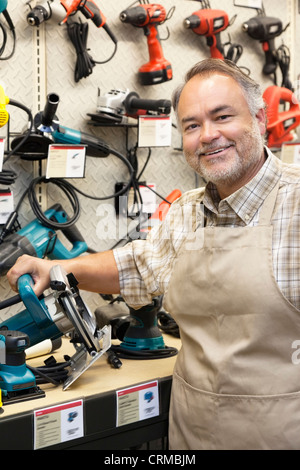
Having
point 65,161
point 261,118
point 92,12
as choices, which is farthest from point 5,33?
point 261,118

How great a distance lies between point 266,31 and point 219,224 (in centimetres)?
143

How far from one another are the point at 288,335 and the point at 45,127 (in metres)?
1.07

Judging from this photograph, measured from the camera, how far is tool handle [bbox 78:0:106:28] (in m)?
1.95

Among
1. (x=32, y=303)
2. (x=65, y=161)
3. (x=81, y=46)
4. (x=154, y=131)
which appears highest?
(x=81, y=46)

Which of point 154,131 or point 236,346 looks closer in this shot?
point 236,346

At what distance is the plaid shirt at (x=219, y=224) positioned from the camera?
1265 millimetres

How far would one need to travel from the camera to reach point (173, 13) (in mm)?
2318

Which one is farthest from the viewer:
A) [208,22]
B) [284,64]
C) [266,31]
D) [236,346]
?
[284,64]

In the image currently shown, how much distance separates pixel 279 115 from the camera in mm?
2535

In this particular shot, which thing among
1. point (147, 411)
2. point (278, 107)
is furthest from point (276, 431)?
point (278, 107)

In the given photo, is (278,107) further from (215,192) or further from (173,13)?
(215,192)

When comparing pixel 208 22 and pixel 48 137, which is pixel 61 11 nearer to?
pixel 48 137

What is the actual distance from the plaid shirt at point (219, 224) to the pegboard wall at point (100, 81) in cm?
56

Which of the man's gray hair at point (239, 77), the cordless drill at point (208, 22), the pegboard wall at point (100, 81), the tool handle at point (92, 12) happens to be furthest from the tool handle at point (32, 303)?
the cordless drill at point (208, 22)
